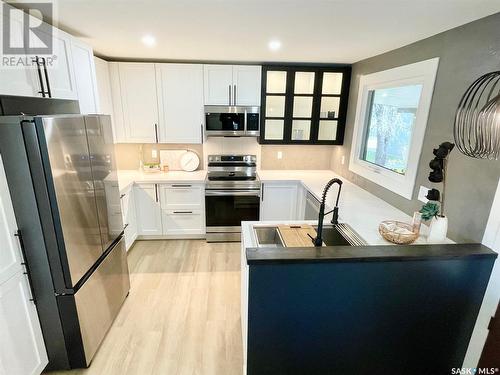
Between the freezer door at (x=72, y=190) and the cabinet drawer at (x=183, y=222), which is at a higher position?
the freezer door at (x=72, y=190)

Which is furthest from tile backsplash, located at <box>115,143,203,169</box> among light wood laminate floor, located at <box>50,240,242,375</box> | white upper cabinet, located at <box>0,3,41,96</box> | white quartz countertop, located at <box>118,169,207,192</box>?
white upper cabinet, located at <box>0,3,41,96</box>

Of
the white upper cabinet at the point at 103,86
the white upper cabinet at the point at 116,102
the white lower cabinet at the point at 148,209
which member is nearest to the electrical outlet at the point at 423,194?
the white lower cabinet at the point at 148,209

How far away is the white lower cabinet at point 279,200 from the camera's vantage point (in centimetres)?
342

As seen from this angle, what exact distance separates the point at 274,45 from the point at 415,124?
137cm

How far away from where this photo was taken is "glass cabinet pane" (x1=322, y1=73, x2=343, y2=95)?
330 cm

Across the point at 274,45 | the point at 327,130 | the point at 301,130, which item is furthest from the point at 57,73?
the point at 327,130

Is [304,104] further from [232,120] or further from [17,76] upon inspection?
[17,76]

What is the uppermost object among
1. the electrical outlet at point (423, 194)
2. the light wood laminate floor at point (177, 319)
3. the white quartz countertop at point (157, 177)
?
the electrical outlet at point (423, 194)

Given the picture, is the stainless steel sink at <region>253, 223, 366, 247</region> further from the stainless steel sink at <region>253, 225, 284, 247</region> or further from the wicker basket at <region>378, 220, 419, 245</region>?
the wicker basket at <region>378, 220, 419, 245</region>

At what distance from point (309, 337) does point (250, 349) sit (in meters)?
0.33

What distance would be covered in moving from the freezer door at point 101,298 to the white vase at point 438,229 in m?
2.27

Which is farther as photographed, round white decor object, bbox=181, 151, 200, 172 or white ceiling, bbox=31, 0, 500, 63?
round white decor object, bbox=181, 151, 200, 172

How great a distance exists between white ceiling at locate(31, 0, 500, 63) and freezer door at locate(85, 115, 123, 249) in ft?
2.18

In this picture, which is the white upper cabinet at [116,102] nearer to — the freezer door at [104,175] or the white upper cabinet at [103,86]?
the white upper cabinet at [103,86]
